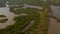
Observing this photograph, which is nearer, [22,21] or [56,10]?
[22,21]

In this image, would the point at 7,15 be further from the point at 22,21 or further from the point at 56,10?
the point at 56,10

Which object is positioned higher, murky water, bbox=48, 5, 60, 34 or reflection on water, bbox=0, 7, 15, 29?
reflection on water, bbox=0, 7, 15, 29

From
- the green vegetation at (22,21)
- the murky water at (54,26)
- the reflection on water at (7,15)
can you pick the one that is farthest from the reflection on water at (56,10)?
the reflection on water at (7,15)

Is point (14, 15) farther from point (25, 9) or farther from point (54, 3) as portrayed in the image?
point (54, 3)

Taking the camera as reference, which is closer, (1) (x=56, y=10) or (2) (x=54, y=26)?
(2) (x=54, y=26)

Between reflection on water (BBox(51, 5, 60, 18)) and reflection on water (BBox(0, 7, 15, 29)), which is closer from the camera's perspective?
reflection on water (BBox(0, 7, 15, 29))

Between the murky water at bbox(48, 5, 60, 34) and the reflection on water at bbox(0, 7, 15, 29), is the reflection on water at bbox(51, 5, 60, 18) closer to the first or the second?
the murky water at bbox(48, 5, 60, 34)

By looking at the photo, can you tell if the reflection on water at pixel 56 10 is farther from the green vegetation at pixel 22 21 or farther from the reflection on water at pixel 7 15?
the reflection on water at pixel 7 15

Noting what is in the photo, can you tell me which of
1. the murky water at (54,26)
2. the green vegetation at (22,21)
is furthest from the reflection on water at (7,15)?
the murky water at (54,26)

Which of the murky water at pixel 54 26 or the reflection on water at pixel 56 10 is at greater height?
the reflection on water at pixel 56 10

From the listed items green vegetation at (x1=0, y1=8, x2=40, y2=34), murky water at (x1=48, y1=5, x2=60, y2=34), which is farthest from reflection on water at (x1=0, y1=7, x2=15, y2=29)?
murky water at (x1=48, y1=5, x2=60, y2=34)

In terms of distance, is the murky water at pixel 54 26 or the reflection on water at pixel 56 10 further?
the reflection on water at pixel 56 10

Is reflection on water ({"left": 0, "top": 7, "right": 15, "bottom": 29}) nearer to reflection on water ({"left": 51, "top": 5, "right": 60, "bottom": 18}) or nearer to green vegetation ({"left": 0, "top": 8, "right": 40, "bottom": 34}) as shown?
green vegetation ({"left": 0, "top": 8, "right": 40, "bottom": 34})

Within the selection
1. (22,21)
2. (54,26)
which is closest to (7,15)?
(22,21)
